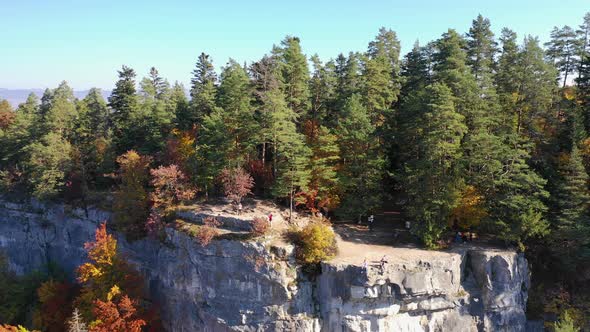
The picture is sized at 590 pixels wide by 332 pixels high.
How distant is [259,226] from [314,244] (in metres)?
4.12

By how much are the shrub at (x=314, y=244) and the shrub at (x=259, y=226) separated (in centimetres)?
252

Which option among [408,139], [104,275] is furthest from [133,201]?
[408,139]

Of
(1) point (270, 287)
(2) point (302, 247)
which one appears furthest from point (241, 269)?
(2) point (302, 247)

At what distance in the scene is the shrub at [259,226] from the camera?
96.0 feet

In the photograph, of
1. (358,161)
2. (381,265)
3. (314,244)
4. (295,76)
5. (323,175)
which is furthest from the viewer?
(295,76)

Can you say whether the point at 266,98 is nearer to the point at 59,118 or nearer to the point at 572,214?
the point at 572,214

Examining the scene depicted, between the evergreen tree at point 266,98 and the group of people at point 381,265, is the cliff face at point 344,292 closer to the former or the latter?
the group of people at point 381,265

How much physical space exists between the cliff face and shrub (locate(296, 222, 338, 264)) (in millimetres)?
776

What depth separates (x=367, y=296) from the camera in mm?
27594

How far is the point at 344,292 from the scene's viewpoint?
1105 inches

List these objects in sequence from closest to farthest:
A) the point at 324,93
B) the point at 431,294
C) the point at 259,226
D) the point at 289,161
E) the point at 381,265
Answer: the point at 381,265 < the point at 431,294 < the point at 259,226 < the point at 289,161 < the point at 324,93

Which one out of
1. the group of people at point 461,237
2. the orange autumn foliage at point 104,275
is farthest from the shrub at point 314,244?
the orange autumn foliage at point 104,275

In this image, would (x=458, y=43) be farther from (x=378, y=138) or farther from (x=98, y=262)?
(x=98, y=262)

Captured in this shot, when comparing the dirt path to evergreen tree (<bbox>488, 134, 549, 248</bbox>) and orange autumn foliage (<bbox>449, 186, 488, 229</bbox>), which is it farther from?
evergreen tree (<bbox>488, 134, 549, 248</bbox>)
